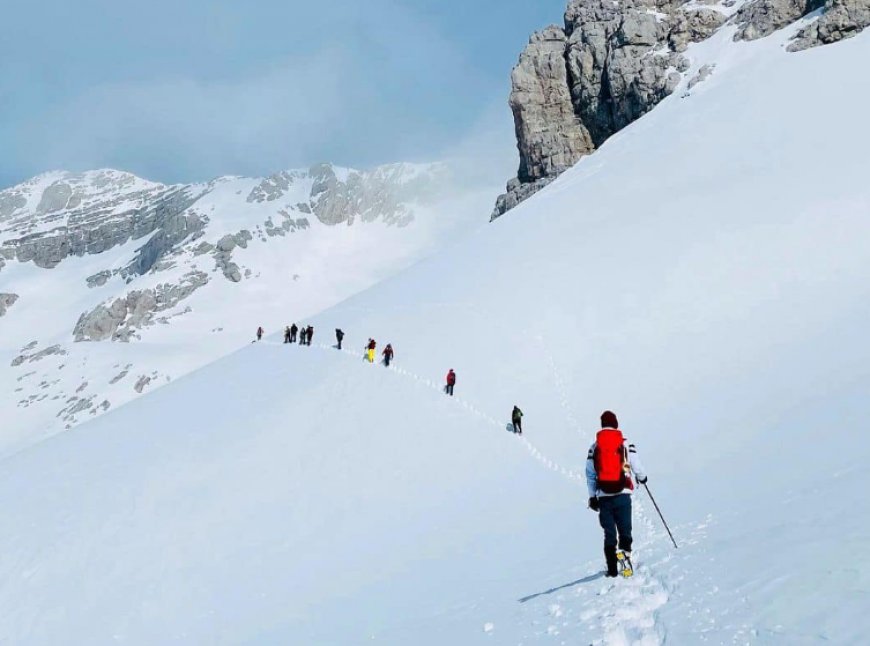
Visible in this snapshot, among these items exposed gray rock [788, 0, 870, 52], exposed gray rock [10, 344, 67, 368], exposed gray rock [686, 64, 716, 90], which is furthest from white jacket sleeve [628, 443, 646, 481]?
exposed gray rock [10, 344, 67, 368]

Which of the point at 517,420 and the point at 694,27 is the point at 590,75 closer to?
the point at 694,27

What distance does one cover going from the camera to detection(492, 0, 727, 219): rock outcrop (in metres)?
78.4

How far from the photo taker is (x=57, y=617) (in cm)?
1452

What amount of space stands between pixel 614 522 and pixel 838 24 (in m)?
68.9

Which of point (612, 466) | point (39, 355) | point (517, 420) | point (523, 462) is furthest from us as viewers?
point (39, 355)

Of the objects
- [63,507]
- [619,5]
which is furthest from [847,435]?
[619,5]

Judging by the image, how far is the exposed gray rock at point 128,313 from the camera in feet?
555

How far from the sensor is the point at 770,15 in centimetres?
6875

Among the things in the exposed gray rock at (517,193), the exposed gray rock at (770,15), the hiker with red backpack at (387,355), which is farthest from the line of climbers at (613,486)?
the exposed gray rock at (517,193)

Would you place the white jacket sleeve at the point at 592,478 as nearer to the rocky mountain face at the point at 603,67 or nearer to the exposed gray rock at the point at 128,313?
the rocky mountain face at the point at 603,67

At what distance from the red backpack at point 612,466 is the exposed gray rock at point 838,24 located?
66.9 meters

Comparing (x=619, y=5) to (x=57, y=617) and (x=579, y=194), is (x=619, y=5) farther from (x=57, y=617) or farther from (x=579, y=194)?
(x=57, y=617)

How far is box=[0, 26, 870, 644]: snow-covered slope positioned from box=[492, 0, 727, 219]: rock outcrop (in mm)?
42316

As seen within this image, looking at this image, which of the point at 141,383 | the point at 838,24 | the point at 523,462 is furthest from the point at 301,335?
the point at 141,383
